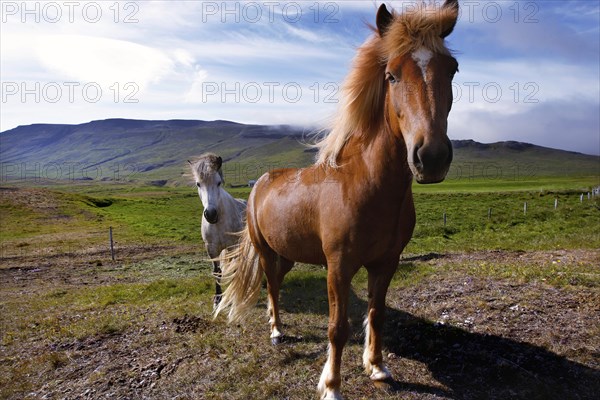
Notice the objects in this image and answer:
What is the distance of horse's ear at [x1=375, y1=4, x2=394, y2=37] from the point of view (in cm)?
344

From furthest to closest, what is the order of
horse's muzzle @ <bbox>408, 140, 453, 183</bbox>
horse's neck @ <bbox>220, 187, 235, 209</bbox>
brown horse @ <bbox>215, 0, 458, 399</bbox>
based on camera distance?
horse's neck @ <bbox>220, 187, 235, 209</bbox> < brown horse @ <bbox>215, 0, 458, 399</bbox> < horse's muzzle @ <bbox>408, 140, 453, 183</bbox>

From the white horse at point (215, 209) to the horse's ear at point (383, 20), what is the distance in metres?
4.87

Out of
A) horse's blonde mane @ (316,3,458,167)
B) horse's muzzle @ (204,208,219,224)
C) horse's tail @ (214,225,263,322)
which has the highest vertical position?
horse's blonde mane @ (316,3,458,167)

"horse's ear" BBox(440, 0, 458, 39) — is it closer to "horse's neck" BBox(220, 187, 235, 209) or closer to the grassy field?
the grassy field

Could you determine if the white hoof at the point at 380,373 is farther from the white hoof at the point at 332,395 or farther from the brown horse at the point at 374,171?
the white hoof at the point at 332,395

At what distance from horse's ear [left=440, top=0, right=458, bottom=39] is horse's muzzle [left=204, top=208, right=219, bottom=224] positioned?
557cm

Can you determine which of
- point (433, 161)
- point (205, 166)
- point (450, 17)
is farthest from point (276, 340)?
point (450, 17)

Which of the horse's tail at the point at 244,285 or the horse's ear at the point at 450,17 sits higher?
the horse's ear at the point at 450,17

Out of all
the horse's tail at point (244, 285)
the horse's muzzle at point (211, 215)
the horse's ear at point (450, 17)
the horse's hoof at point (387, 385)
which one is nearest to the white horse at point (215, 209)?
the horse's muzzle at point (211, 215)

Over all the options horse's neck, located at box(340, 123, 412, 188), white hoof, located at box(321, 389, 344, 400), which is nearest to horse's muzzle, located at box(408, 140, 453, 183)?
horse's neck, located at box(340, 123, 412, 188)

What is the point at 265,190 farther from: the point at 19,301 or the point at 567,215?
the point at 567,215

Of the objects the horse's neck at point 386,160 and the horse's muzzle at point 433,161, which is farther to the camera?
the horse's neck at point 386,160

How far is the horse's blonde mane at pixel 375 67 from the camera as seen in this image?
323 cm

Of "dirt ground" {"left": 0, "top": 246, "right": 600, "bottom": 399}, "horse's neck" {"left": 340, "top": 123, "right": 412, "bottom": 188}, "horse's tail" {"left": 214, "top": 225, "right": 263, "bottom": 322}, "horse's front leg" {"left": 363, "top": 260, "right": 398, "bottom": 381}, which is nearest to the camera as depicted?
"horse's neck" {"left": 340, "top": 123, "right": 412, "bottom": 188}
